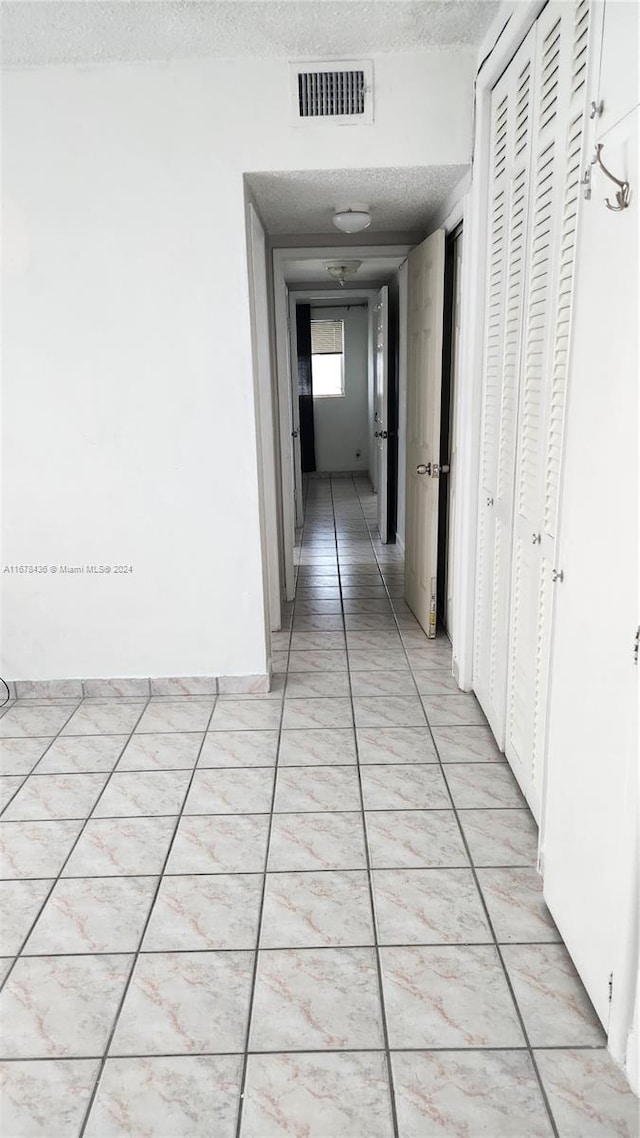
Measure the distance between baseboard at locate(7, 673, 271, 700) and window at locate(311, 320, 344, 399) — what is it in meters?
6.88

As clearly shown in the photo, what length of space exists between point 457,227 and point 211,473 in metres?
1.66

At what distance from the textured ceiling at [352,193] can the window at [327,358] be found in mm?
5674

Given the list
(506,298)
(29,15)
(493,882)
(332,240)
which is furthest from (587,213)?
(332,240)

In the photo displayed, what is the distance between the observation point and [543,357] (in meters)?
2.08

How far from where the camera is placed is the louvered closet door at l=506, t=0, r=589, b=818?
1817mm

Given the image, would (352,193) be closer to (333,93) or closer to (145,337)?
(333,93)

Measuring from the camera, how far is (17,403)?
119 inches

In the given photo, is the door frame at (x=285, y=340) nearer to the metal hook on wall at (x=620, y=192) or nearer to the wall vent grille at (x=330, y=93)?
the wall vent grille at (x=330, y=93)

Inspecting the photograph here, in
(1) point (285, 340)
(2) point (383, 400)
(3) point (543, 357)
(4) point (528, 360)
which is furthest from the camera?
(2) point (383, 400)

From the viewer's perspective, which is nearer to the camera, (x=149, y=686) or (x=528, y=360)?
(x=528, y=360)

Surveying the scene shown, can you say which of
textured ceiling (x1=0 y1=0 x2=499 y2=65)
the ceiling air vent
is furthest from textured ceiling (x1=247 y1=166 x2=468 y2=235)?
textured ceiling (x1=0 y1=0 x2=499 y2=65)

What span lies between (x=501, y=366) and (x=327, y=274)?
4018 mm

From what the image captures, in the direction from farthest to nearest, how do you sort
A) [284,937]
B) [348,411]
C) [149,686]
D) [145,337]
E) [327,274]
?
[348,411] → [327,274] → [149,686] → [145,337] → [284,937]

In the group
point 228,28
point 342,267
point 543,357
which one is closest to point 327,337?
point 342,267
